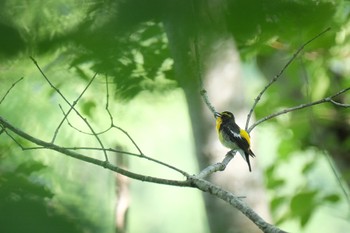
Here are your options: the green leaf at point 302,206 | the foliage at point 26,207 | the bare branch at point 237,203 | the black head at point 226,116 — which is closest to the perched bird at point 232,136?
the black head at point 226,116

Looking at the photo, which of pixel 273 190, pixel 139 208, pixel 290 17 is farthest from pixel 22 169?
pixel 139 208

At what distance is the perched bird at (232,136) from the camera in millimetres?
3738

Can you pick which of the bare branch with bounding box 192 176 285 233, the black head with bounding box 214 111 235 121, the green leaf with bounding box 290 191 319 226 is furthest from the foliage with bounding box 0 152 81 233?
the green leaf with bounding box 290 191 319 226

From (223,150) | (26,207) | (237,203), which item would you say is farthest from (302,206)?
(26,207)

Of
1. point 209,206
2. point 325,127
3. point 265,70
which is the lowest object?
point 209,206

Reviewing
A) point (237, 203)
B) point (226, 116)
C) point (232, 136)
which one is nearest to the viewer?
point (237, 203)

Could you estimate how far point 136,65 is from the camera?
0.82 meters

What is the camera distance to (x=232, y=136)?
13.8 ft

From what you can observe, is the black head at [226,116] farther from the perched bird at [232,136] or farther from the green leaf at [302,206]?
the green leaf at [302,206]

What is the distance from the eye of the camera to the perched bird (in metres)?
3.74

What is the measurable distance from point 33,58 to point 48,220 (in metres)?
0.21

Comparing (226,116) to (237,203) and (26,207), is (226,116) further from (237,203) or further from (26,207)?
(26,207)

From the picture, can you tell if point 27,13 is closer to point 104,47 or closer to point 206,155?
point 104,47

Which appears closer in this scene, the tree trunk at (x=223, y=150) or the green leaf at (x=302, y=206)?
the tree trunk at (x=223, y=150)
